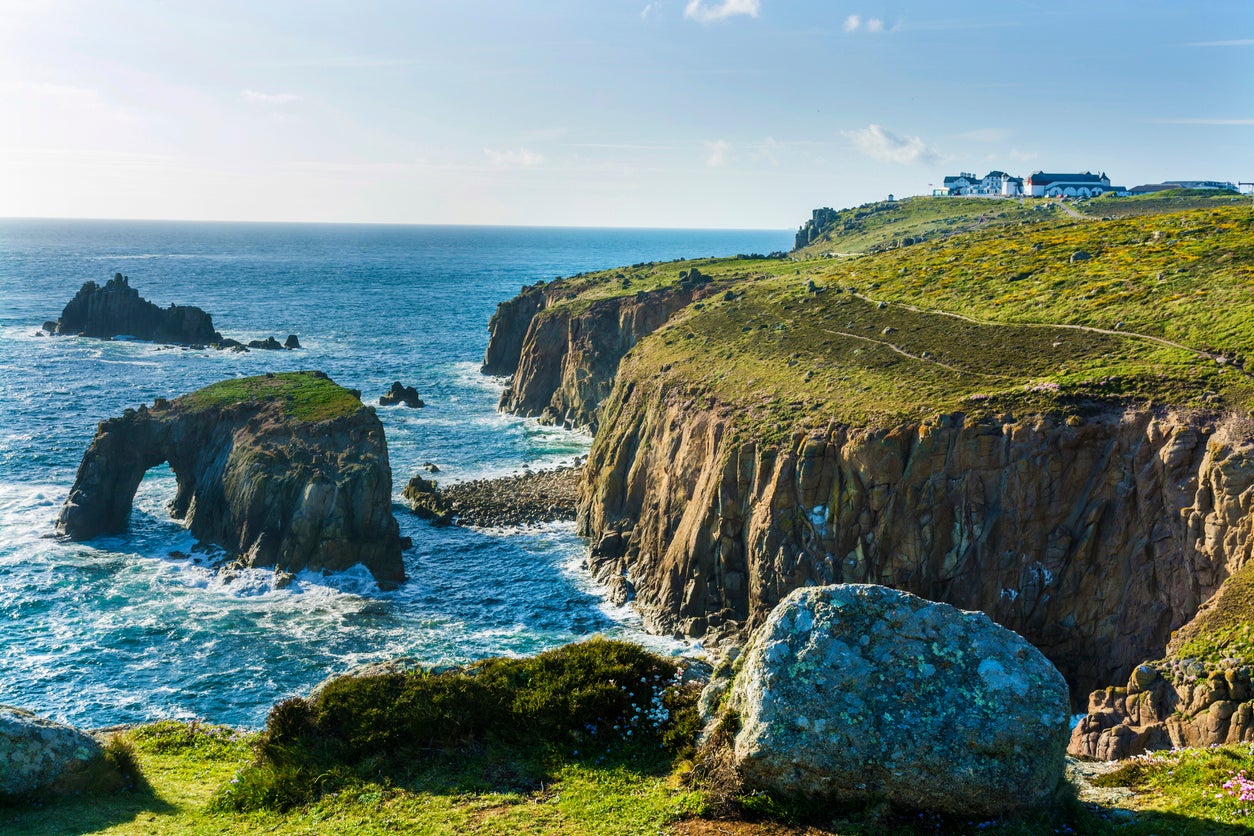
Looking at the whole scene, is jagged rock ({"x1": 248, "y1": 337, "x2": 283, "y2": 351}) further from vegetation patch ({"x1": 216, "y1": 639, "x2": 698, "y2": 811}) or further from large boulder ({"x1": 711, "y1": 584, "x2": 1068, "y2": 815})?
large boulder ({"x1": 711, "y1": 584, "x2": 1068, "y2": 815})

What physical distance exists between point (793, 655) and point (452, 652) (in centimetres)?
2982

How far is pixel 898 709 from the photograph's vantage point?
55.1ft

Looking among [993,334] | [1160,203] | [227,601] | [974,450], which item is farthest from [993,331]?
[1160,203]

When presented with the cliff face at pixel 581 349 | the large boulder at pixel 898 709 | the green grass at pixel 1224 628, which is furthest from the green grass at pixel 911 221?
the large boulder at pixel 898 709

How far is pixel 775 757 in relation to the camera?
1695 centimetres

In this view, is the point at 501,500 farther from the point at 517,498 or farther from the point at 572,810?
the point at 572,810

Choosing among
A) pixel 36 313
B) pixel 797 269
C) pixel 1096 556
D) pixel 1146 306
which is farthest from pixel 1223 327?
pixel 36 313

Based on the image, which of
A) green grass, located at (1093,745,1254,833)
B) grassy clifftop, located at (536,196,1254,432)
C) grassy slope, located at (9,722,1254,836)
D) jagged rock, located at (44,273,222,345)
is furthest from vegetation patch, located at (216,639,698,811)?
jagged rock, located at (44,273,222,345)

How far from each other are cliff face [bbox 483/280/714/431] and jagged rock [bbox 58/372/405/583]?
93.1 feet

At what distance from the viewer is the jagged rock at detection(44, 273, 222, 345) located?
437 ft

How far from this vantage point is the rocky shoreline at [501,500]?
6347cm

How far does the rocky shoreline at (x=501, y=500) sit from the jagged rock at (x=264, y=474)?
7916 millimetres

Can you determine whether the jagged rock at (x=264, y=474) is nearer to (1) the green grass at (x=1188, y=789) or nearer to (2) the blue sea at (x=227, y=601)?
(2) the blue sea at (x=227, y=601)

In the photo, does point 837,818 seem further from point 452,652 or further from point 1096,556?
point 452,652
